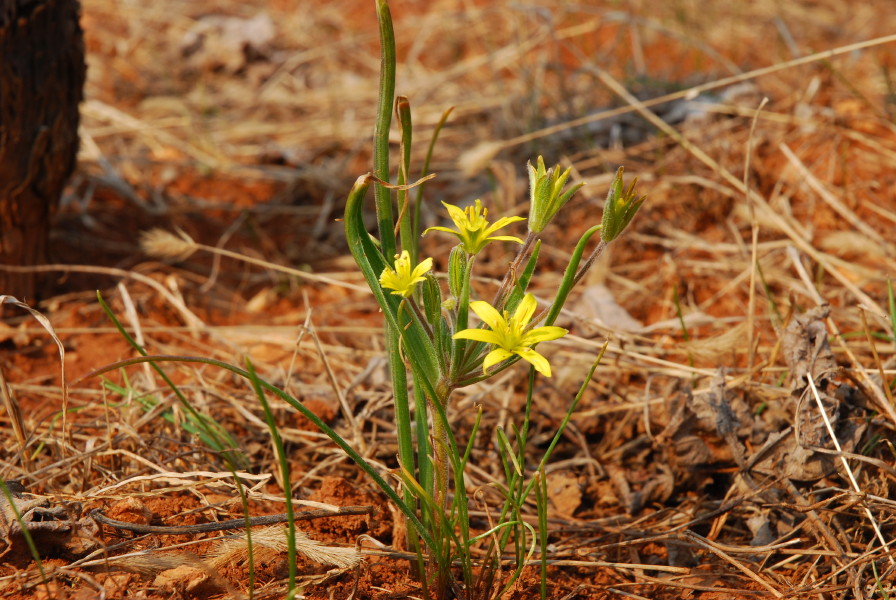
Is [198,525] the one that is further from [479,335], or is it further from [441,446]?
[479,335]

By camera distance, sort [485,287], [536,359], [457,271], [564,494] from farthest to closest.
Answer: [485,287], [564,494], [457,271], [536,359]

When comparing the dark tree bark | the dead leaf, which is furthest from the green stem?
the dark tree bark

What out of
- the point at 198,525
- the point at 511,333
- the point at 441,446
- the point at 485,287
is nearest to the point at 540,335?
the point at 511,333

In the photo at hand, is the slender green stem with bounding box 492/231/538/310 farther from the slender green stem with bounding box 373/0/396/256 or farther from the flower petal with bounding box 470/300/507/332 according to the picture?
the slender green stem with bounding box 373/0/396/256

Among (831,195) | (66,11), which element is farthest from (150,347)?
(831,195)

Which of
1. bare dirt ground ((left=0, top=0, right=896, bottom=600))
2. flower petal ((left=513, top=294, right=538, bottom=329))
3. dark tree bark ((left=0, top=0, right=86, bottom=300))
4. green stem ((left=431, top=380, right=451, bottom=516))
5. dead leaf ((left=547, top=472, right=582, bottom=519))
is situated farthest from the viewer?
dark tree bark ((left=0, top=0, right=86, bottom=300))
